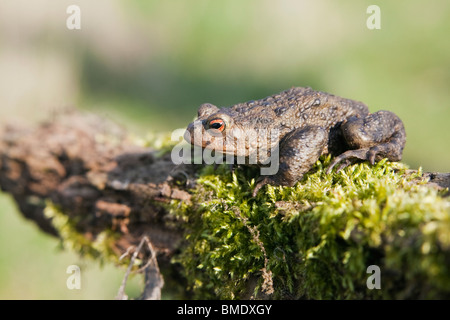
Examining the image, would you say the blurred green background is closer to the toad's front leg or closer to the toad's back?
the toad's back

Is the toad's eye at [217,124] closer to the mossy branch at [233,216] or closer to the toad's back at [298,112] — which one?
the toad's back at [298,112]

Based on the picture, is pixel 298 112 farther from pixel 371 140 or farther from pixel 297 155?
pixel 371 140

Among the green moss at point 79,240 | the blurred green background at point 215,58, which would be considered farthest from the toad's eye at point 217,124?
the blurred green background at point 215,58

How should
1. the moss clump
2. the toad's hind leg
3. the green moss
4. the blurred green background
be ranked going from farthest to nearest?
the blurred green background, the green moss, the toad's hind leg, the moss clump

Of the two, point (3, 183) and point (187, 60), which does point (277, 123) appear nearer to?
point (3, 183)

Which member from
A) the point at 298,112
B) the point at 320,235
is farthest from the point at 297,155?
the point at 320,235

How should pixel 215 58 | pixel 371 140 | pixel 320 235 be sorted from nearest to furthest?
1. pixel 320 235
2. pixel 371 140
3. pixel 215 58

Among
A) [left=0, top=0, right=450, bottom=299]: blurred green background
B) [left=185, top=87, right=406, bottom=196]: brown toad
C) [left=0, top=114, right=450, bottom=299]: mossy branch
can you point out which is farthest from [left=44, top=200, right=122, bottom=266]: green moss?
[left=0, top=0, right=450, bottom=299]: blurred green background
